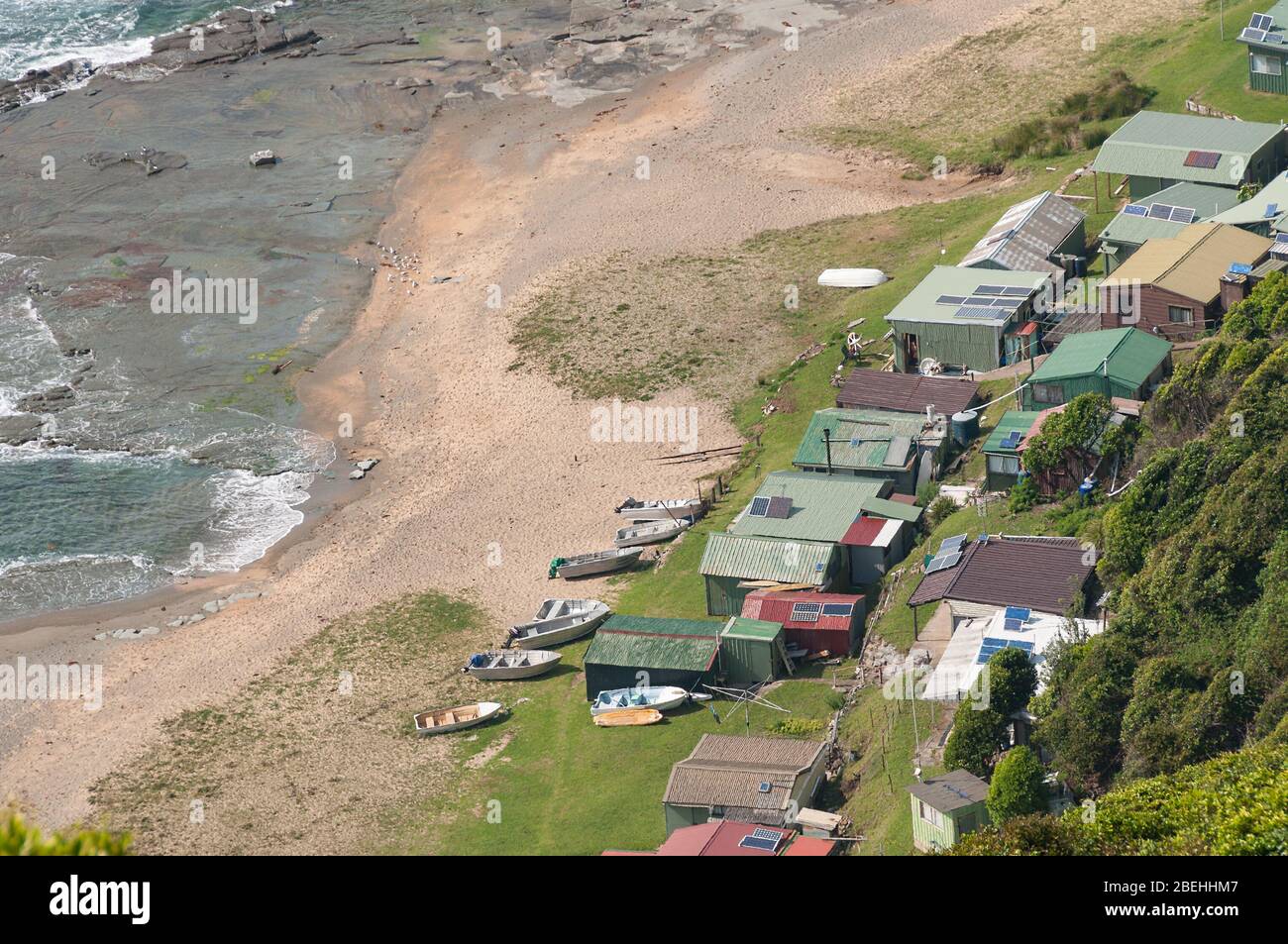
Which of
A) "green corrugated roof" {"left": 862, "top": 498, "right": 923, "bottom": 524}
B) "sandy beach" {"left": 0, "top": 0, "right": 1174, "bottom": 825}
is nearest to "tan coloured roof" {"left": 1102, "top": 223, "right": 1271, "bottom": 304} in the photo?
"green corrugated roof" {"left": 862, "top": 498, "right": 923, "bottom": 524}

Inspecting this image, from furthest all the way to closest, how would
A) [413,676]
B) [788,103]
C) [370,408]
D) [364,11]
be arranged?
[364,11]
[788,103]
[370,408]
[413,676]

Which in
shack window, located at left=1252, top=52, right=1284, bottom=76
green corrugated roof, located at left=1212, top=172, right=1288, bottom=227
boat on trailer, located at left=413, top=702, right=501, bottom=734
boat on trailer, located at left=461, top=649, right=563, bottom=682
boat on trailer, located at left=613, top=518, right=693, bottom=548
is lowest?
boat on trailer, located at left=413, top=702, right=501, bottom=734

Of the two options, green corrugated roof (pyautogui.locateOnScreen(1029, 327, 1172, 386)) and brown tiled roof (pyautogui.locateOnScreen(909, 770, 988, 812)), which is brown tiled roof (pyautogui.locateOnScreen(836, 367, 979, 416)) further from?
brown tiled roof (pyautogui.locateOnScreen(909, 770, 988, 812))

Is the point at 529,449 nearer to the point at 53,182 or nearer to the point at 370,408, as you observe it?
the point at 370,408

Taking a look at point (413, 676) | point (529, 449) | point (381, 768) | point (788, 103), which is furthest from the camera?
point (788, 103)

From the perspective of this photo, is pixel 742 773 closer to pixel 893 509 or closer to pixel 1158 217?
pixel 893 509

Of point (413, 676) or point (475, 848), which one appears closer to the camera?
point (475, 848)
